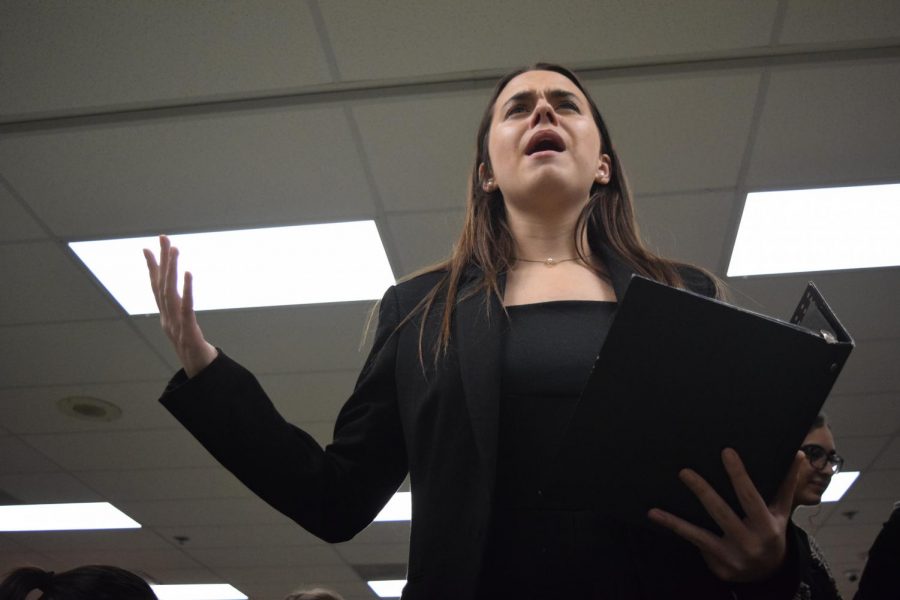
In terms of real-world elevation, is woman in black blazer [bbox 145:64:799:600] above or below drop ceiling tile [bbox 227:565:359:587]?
below

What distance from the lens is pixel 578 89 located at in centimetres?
119

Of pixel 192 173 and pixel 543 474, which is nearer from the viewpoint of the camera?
pixel 543 474

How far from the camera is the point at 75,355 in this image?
3.51m

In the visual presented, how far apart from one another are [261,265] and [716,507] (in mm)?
2507

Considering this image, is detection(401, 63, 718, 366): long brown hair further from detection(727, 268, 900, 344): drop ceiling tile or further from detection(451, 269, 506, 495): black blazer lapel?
detection(727, 268, 900, 344): drop ceiling tile

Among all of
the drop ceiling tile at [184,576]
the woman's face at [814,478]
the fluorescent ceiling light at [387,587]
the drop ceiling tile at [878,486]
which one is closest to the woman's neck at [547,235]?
the woman's face at [814,478]

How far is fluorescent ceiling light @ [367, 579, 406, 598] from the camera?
6.17m

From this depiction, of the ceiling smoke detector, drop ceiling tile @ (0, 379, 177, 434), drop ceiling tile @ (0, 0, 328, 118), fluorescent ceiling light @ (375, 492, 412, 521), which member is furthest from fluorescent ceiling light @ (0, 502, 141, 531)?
drop ceiling tile @ (0, 0, 328, 118)

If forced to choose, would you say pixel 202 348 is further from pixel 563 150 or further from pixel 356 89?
pixel 356 89

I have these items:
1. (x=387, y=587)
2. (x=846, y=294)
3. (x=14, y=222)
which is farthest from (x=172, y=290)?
(x=387, y=587)

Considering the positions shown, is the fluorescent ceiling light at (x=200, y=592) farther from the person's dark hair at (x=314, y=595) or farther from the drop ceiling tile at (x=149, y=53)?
the drop ceiling tile at (x=149, y=53)

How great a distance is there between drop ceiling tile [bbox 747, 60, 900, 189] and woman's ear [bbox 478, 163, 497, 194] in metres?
1.44

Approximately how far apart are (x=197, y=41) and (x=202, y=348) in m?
1.61

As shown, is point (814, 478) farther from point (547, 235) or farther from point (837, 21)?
point (547, 235)
